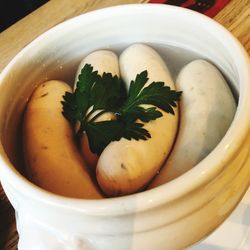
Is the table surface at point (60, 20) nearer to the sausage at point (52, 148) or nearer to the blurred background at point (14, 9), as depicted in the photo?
the sausage at point (52, 148)

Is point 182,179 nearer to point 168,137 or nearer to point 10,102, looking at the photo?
point 168,137

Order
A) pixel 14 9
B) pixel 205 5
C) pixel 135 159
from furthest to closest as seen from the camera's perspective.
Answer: pixel 14 9
pixel 205 5
pixel 135 159

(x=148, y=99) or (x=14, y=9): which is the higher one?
(x=148, y=99)

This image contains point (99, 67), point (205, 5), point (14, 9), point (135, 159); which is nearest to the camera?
point (135, 159)

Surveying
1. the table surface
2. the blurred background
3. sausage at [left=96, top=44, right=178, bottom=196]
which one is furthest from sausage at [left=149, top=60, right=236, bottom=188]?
the blurred background

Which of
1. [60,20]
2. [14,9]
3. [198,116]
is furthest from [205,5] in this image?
[14,9]

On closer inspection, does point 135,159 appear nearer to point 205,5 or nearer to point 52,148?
point 52,148
